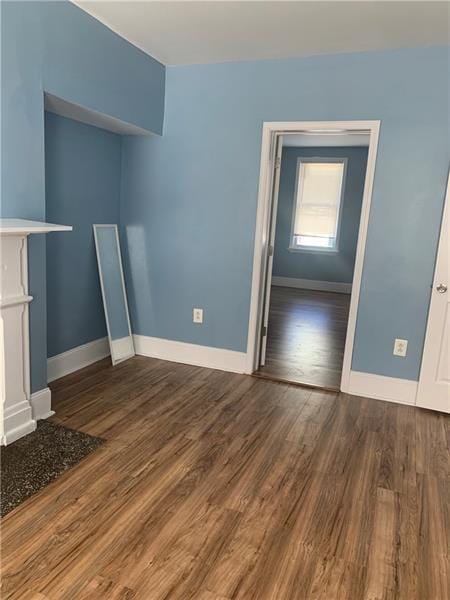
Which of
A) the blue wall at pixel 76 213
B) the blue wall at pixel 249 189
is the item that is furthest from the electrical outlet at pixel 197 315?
the blue wall at pixel 76 213

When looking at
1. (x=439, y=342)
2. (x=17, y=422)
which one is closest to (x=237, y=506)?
(x=17, y=422)

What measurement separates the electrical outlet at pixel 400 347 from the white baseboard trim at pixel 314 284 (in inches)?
176

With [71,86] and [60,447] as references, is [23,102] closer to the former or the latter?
[71,86]

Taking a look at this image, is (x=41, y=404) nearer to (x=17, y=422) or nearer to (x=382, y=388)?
(x=17, y=422)

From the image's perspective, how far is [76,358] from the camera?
3.66 m

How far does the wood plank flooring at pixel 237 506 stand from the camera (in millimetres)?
1675

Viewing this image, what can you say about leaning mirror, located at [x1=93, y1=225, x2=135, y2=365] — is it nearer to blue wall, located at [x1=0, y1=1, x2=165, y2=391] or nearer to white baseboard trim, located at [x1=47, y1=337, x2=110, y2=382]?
white baseboard trim, located at [x1=47, y1=337, x2=110, y2=382]

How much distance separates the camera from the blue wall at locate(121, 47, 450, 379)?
10.3ft

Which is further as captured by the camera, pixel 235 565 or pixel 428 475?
pixel 428 475

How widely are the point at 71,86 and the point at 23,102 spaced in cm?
42

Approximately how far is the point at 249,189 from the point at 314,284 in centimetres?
476

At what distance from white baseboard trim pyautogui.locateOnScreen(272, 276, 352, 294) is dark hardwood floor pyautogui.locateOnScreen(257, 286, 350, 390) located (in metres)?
0.21

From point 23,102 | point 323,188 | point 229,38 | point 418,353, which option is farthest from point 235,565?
point 323,188

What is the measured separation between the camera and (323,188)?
25.7ft
